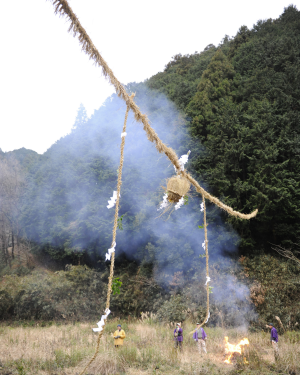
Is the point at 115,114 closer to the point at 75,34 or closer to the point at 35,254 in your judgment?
the point at 35,254

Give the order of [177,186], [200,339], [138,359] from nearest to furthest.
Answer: [177,186]
[138,359]
[200,339]

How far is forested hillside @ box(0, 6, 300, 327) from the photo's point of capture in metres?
9.83

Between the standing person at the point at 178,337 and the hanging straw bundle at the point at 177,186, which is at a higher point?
the hanging straw bundle at the point at 177,186

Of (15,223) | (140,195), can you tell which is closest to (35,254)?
(15,223)

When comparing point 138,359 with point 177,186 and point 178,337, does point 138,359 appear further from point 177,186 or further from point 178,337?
point 177,186

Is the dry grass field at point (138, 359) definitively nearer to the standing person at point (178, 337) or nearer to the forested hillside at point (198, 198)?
the standing person at point (178, 337)

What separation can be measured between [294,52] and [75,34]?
1388 cm

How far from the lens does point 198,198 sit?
38.0 ft

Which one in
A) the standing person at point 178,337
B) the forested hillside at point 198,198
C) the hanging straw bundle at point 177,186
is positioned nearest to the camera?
Answer: the hanging straw bundle at point 177,186

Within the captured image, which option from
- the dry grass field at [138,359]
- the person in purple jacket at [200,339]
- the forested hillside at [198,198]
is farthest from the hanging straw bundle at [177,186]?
the forested hillside at [198,198]

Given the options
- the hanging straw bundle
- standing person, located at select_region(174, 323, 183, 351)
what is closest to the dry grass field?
standing person, located at select_region(174, 323, 183, 351)

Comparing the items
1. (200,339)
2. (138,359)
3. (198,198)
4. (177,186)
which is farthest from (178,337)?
(198,198)

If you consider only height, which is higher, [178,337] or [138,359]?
[138,359]

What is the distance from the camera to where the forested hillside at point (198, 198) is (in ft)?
32.2
